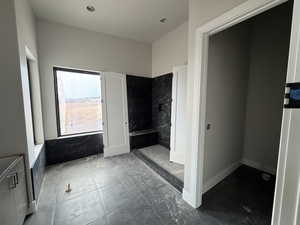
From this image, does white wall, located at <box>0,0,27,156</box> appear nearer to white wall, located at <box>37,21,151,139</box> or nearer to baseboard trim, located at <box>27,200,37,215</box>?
baseboard trim, located at <box>27,200,37,215</box>

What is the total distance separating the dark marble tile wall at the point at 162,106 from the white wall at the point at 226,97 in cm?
150

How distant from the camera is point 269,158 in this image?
8.38ft

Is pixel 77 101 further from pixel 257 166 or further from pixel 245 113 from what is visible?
pixel 257 166

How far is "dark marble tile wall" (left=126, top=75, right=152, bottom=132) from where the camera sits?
3850 millimetres

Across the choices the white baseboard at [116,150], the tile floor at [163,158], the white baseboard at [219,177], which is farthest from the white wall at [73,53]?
the white baseboard at [219,177]

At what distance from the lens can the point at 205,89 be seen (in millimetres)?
1672

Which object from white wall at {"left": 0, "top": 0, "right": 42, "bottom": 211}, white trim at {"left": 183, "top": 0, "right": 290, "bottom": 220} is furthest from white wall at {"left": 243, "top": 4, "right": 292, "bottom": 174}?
white wall at {"left": 0, "top": 0, "right": 42, "bottom": 211}

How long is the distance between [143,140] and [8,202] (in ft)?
9.34

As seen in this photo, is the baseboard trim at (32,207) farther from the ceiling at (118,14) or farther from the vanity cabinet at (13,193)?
the ceiling at (118,14)

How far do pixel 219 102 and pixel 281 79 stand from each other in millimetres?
1280

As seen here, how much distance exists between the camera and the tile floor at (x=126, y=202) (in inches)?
64.4

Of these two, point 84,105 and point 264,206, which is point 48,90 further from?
point 264,206

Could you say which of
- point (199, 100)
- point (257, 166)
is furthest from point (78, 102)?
point (257, 166)

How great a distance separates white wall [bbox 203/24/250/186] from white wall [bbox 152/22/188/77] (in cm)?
107
